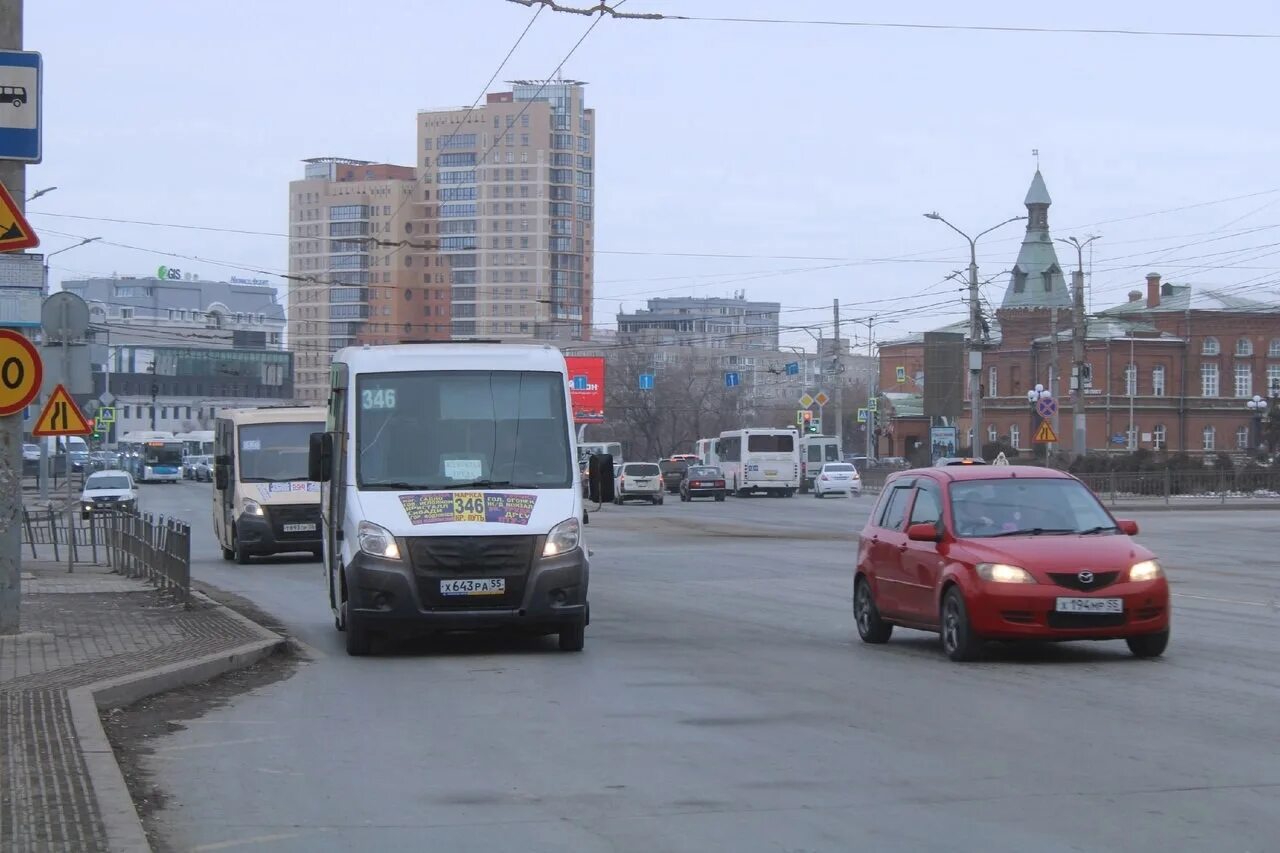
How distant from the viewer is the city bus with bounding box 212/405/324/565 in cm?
2864

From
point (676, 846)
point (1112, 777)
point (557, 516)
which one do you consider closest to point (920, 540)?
point (557, 516)

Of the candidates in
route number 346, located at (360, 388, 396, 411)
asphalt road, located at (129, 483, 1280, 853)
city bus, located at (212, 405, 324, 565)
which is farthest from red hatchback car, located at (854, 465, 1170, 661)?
city bus, located at (212, 405, 324, 565)

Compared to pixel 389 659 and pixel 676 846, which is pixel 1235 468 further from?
pixel 676 846

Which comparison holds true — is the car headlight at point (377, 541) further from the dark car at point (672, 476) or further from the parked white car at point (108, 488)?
the dark car at point (672, 476)

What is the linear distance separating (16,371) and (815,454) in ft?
259

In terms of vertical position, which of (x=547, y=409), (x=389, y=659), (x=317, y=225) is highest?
(x=317, y=225)

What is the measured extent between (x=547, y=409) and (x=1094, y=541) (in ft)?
15.0

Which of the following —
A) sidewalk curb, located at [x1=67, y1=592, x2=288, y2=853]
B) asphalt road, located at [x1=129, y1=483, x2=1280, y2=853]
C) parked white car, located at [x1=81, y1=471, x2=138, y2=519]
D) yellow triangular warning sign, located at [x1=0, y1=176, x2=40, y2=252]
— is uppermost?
yellow triangular warning sign, located at [x1=0, y1=176, x2=40, y2=252]

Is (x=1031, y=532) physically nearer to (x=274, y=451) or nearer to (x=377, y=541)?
(x=377, y=541)

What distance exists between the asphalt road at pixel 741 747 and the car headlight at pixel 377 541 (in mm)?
863

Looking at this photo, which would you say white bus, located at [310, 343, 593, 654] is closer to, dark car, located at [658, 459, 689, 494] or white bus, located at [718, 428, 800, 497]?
white bus, located at [718, 428, 800, 497]

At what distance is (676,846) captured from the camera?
665 cm

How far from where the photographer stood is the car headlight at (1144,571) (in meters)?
Result: 12.7

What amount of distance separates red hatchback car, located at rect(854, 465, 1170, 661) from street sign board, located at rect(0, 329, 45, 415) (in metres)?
6.69
